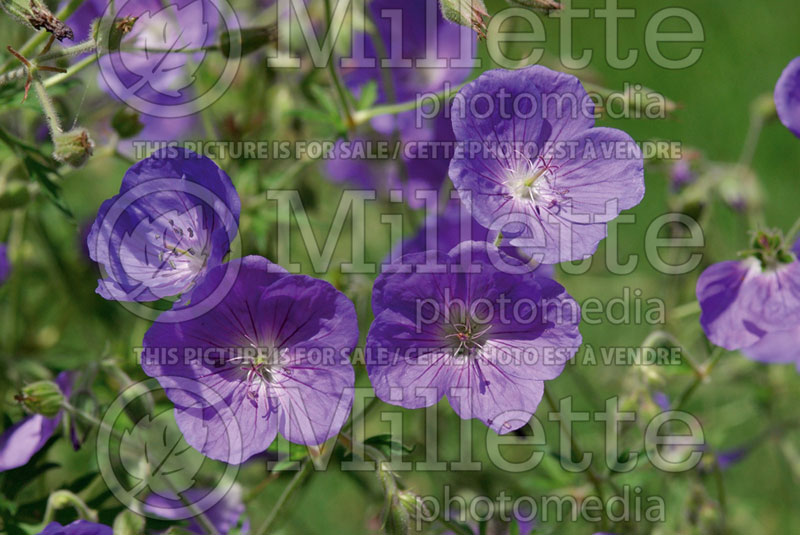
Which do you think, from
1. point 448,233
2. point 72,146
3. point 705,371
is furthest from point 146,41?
point 705,371

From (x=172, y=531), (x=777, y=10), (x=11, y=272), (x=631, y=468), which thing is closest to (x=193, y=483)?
(x=172, y=531)

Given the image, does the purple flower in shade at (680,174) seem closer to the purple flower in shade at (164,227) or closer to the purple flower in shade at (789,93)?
the purple flower in shade at (789,93)

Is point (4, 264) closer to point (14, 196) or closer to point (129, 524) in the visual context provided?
point (14, 196)

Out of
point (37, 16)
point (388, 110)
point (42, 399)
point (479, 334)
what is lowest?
point (42, 399)

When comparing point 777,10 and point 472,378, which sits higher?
point 777,10

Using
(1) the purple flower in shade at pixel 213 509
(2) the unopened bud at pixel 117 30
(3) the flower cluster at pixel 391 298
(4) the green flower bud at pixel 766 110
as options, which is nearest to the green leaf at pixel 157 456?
(1) the purple flower in shade at pixel 213 509

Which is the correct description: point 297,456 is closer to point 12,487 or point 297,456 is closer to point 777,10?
point 12,487

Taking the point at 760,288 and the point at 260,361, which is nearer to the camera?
the point at 260,361
